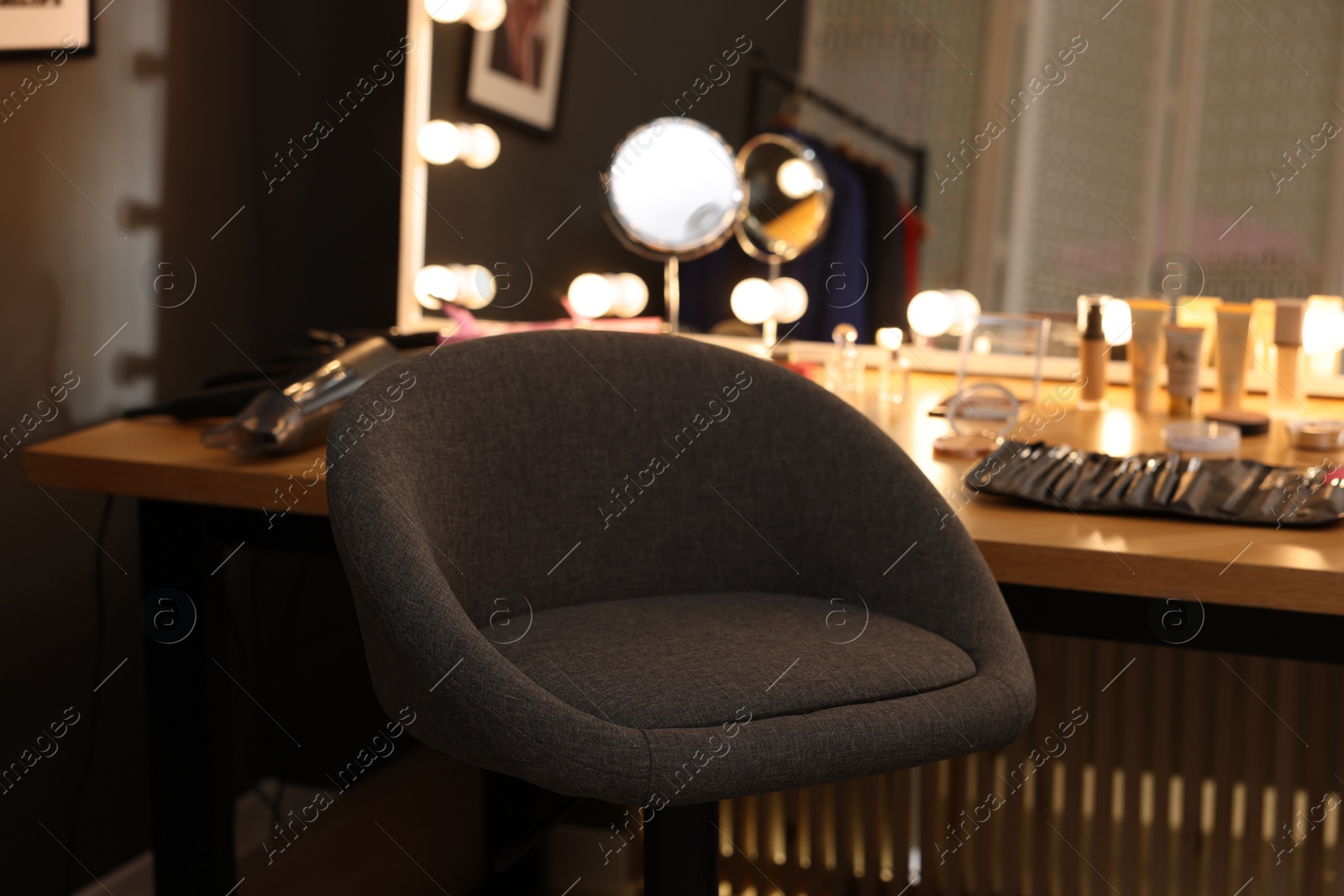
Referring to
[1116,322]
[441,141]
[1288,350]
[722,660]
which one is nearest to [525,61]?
[441,141]

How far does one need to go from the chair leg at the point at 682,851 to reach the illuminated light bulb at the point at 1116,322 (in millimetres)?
1119

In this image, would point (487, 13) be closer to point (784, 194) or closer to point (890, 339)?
point (784, 194)

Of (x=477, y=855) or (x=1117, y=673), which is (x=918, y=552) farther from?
(x=477, y=855)

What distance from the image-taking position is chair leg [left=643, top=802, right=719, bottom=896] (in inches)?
38.5

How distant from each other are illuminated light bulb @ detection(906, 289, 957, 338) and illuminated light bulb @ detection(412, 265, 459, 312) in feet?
2.79

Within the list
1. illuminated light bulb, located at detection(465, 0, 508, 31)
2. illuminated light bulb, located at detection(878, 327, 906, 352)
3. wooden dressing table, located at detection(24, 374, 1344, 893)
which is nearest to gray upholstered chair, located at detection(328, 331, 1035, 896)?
wooden dressing table, located at detection(24, 374, 1344, 893)

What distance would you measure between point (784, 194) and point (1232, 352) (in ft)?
2.51

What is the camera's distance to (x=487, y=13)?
7.11 ft

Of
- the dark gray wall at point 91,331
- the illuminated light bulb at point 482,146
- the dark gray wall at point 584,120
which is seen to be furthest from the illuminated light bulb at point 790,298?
the dark gray wall at point 91,331

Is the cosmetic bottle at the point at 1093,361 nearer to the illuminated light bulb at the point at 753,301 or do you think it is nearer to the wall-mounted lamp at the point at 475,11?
the illuminated light bulb at the point at 753,301

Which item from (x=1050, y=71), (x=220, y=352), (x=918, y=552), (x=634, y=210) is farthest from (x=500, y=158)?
(x=918, y=552)

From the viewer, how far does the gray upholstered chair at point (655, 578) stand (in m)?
0.86

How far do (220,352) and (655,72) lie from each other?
0.90 m

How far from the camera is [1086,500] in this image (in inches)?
45.8
